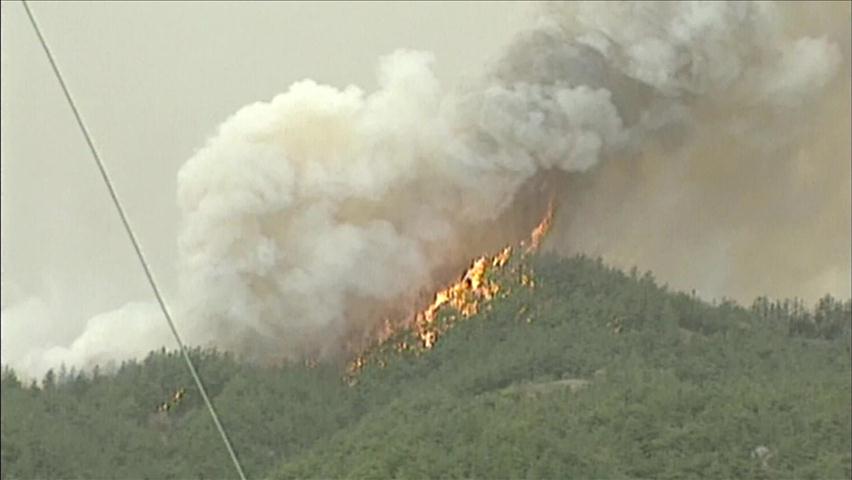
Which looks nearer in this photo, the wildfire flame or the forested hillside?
the forested hillside

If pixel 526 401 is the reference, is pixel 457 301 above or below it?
above

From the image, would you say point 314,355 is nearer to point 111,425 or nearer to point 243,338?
point 243,338

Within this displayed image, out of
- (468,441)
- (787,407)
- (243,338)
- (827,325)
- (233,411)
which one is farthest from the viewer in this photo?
(827,325)

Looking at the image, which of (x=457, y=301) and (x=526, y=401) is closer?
(x=526, y=401)

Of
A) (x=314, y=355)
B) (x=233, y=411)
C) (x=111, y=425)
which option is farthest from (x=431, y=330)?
(x=111, y=425)
